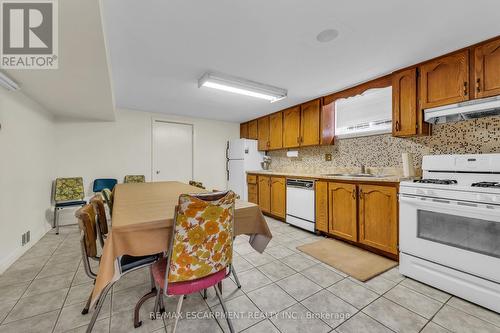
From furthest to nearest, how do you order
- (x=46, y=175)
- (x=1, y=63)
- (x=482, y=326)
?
(x=46, y=175) < (x=1, y=63) < (x=482, y=326)

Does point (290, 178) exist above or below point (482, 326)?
above

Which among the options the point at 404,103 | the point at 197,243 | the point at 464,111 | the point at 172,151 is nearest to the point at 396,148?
the point at 404,103

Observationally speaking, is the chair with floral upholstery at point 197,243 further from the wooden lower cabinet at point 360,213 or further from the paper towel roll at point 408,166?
the paper towel roll at point 408,166

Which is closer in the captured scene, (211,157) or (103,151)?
(103,151)

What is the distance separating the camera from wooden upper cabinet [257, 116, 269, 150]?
15.7 feet

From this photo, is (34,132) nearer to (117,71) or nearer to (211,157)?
(117,71)

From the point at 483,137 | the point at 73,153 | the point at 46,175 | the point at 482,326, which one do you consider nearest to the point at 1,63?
the point at 46,175

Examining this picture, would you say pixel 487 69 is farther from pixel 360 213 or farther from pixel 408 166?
pixel 360 213

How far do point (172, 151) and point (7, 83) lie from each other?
9.45 ft

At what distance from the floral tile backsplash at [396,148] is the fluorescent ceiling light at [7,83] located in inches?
162

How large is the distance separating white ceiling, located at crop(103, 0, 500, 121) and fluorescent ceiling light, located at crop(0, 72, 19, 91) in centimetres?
92

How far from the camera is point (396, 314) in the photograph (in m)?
1.55

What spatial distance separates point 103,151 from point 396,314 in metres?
4.90

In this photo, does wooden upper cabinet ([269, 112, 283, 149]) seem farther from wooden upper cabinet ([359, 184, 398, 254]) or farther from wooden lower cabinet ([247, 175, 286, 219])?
wooden upper cabinet ([359, 184, 398, 254])
